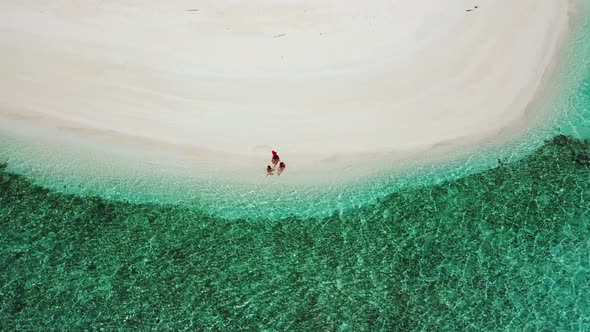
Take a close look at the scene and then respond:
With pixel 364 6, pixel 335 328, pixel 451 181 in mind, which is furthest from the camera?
pixel 364 6

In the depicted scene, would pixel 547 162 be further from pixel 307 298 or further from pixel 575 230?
pixel 307 298

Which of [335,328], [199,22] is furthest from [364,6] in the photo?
[335,328]

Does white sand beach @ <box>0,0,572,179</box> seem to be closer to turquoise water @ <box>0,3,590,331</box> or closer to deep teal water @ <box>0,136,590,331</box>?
turquoise water @ <box>0,3,590,331</box>

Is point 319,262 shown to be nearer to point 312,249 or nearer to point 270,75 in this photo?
point 312,249

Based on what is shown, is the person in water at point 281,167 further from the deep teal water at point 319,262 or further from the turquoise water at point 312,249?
the deep teal water at point 319,262

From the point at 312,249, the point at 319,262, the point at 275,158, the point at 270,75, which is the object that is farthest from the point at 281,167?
the point at 270,75

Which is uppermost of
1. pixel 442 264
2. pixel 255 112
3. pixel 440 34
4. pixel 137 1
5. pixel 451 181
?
pixel 137 1

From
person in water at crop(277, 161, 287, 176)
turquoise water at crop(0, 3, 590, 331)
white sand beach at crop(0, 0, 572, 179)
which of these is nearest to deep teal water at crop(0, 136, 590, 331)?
turquoise water at crop(0, 3, 590, 331)
